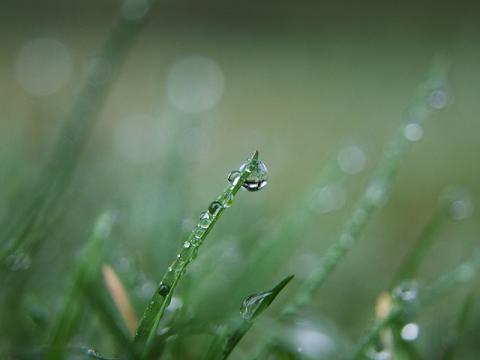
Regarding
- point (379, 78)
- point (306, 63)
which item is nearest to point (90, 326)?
point (379, 78)

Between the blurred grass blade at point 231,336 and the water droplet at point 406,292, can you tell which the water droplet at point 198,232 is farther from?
the water droplet at point 406,292

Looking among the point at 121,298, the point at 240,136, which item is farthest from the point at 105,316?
the point at 240,136

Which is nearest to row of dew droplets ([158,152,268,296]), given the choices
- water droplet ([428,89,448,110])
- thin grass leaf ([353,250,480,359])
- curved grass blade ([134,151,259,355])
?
curved grass blade ([134,151,259,355])

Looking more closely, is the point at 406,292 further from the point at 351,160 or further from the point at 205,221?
the point at 351,160

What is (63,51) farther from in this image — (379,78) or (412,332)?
(412,332)

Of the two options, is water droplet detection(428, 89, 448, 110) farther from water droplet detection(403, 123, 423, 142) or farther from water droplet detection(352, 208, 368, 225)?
water droplet detection(352, 208, 368, 225)

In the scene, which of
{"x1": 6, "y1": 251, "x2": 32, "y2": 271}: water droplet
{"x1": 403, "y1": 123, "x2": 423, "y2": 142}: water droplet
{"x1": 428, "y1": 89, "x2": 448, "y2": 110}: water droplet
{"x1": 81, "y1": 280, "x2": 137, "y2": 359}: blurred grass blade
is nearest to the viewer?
{"x1": 81, "y1": 280, "x2": 137, "y2": 359}: blurred grass blade

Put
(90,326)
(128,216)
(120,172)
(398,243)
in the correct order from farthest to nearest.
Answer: (398,243) → (120,172) → (128,216) → (90,326)
